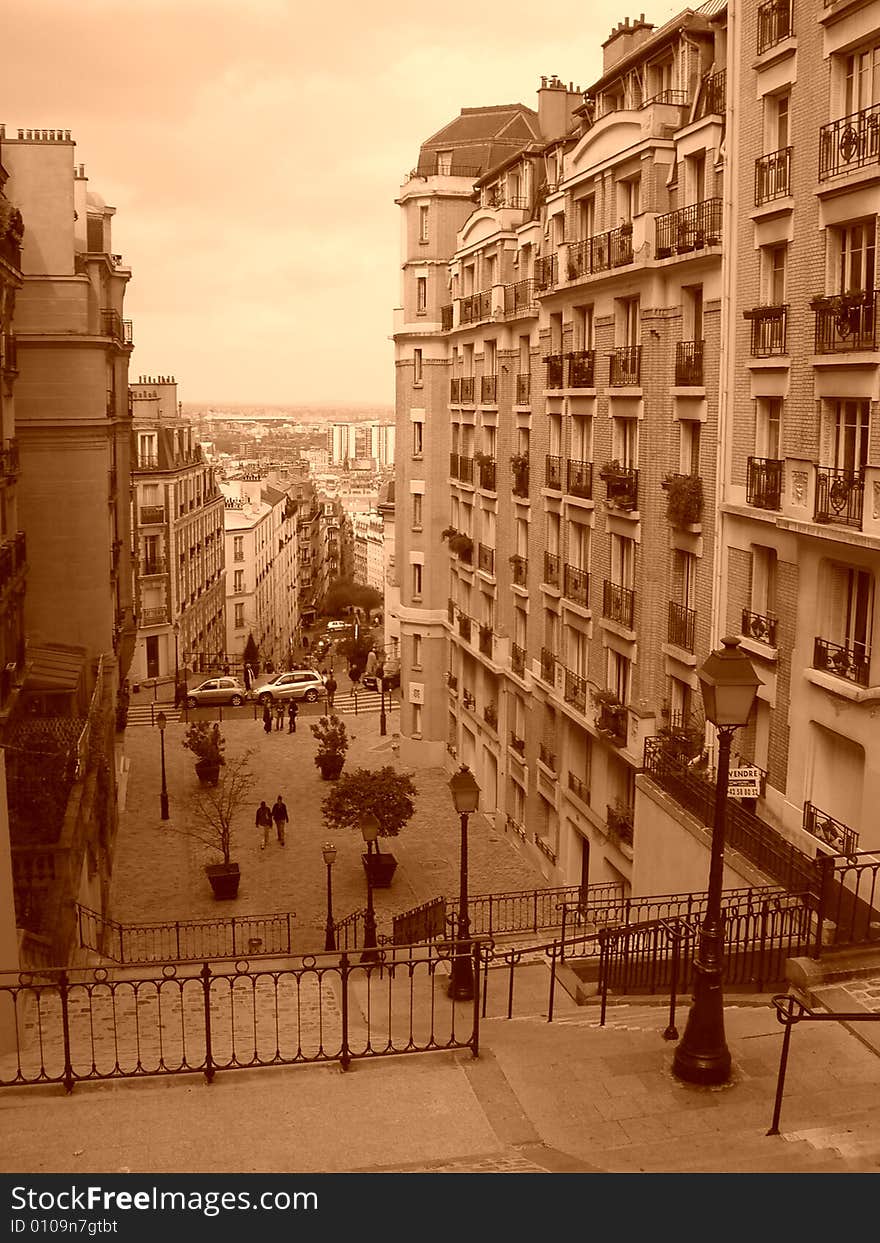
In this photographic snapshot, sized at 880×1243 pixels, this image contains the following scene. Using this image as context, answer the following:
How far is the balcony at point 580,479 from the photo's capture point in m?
31.3

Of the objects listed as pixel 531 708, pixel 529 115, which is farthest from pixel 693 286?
pixel 529 115

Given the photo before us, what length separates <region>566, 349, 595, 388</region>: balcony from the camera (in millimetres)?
30906

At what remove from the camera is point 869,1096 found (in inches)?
447

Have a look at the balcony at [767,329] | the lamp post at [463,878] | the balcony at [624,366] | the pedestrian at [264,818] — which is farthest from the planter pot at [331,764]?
the balcony at [767,329]

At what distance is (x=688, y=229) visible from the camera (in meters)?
24.8

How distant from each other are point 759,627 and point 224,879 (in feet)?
56.0

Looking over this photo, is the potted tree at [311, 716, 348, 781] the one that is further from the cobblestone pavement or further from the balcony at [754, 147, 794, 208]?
the balcony at [754, 147, 794, 208]

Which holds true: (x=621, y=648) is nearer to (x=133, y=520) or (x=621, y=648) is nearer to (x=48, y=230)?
(x=48, y=230)

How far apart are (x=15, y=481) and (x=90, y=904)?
32.3 ft

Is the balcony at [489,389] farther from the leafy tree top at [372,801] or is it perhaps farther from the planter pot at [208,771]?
the planter pot at [208,771]

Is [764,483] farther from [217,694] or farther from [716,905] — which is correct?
[217,694]

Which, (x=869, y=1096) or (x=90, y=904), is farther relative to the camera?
(x=90, y=904)

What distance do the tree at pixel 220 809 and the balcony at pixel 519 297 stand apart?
56.2 ft

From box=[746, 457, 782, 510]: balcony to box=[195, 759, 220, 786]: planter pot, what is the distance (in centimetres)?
2600
